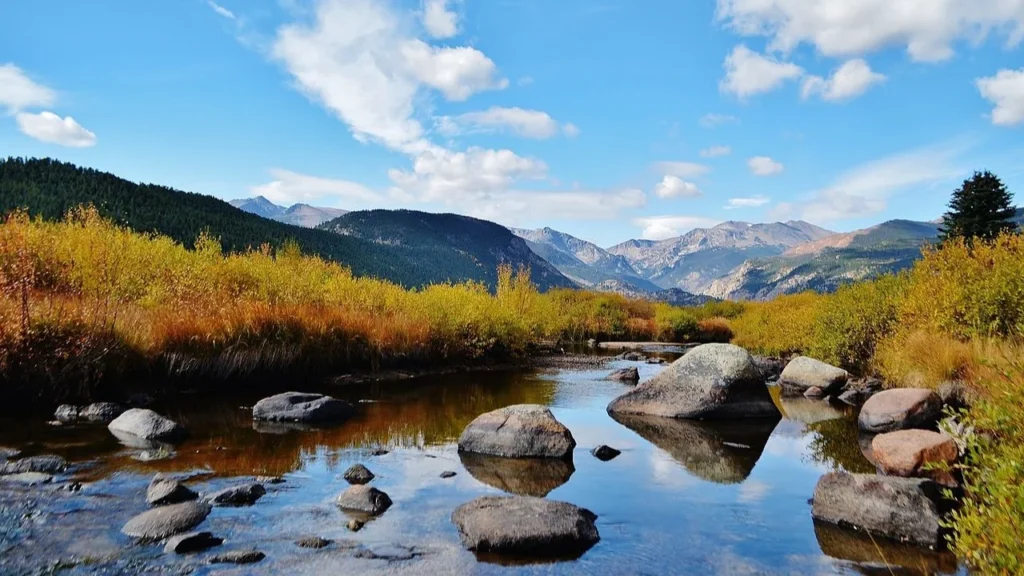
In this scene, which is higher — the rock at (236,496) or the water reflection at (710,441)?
the rock at (236,496)

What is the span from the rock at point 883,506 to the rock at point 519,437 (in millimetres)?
4627

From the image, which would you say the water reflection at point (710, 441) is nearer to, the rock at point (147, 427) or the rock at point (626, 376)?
the rock at point (626, 376)

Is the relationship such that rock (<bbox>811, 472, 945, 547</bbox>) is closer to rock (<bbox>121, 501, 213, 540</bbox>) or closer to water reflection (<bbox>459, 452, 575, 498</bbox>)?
water reflection (<bbox>459, 452, 575, 498</bbox>)

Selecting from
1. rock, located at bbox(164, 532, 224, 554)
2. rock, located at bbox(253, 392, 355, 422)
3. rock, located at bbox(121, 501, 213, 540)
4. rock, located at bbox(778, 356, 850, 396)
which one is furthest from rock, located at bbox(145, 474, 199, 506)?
rock, located at bbox(778, 356, 850, 396)

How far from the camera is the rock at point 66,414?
1203cm

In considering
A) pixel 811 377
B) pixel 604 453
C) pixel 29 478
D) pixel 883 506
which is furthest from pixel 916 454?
pixel 29 478

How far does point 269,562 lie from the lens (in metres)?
6.33

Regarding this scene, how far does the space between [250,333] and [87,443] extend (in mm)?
7698

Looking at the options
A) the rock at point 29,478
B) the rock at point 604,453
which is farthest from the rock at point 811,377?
the rock at point 29,478

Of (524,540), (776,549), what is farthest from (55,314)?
(776,549)

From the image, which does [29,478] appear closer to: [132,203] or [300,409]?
[300,409]

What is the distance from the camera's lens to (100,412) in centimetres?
1248

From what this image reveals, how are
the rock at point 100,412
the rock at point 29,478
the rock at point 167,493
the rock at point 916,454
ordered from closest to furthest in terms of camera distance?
1. the rock at point 167,493
2. the rock at point 29,478
3. the rock at point 916,454
4. the rock at point 100,412

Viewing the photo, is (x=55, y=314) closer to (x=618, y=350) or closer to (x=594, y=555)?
(x=594, y=555)
